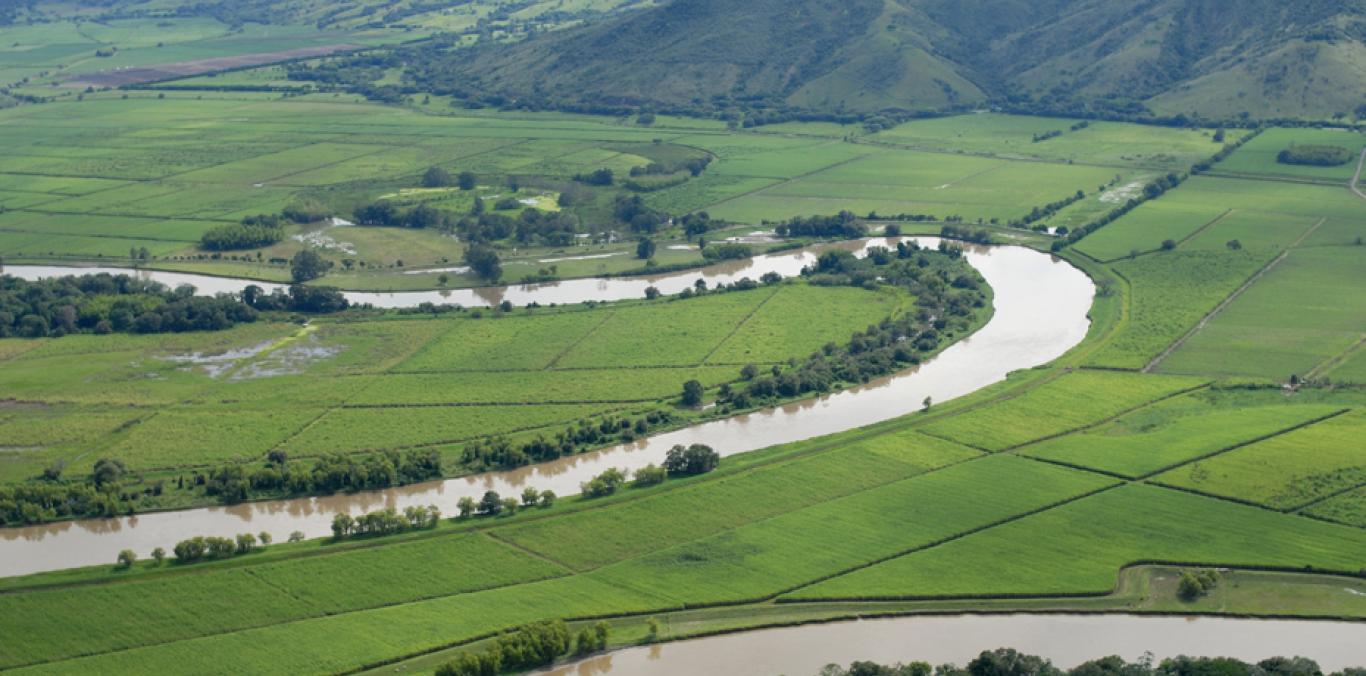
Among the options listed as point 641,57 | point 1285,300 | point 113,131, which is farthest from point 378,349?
point 641,57

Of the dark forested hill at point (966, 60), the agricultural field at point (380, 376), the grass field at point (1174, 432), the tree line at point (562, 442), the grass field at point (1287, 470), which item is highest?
the dark forested hill at point (966, 60)

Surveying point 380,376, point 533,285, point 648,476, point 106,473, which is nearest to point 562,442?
point 648,476

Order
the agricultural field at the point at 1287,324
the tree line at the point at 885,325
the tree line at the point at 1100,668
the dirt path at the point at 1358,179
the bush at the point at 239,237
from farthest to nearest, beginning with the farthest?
the dirt path at the point at 1358,179, the bush at the point at 239,237, the agricultural field at the point at 1287,324, the tree line at the point at 885,325, the tree line at the point at 1100,668

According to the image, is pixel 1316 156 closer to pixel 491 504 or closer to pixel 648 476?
pixel 648 476

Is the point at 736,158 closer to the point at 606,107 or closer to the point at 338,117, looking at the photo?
the point at 606,107

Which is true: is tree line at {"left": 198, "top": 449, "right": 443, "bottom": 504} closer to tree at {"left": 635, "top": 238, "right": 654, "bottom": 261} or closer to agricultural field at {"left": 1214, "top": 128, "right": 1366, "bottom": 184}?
tree at {"left": 635, "top": 238, "right": 654, "bottom": 261}

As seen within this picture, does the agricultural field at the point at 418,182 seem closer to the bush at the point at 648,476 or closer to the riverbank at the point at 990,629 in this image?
the bush at the point at 648,476

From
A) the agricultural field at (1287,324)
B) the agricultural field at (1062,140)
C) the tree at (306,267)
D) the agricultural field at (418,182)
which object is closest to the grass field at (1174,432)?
the agricultural field at (1287,324)

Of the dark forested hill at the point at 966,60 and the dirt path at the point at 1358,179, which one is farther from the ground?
the dark forested hill at the point at 966,60

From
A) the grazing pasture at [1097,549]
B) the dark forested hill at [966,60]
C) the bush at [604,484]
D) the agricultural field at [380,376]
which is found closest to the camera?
the grazing pasture at [1097,549]
